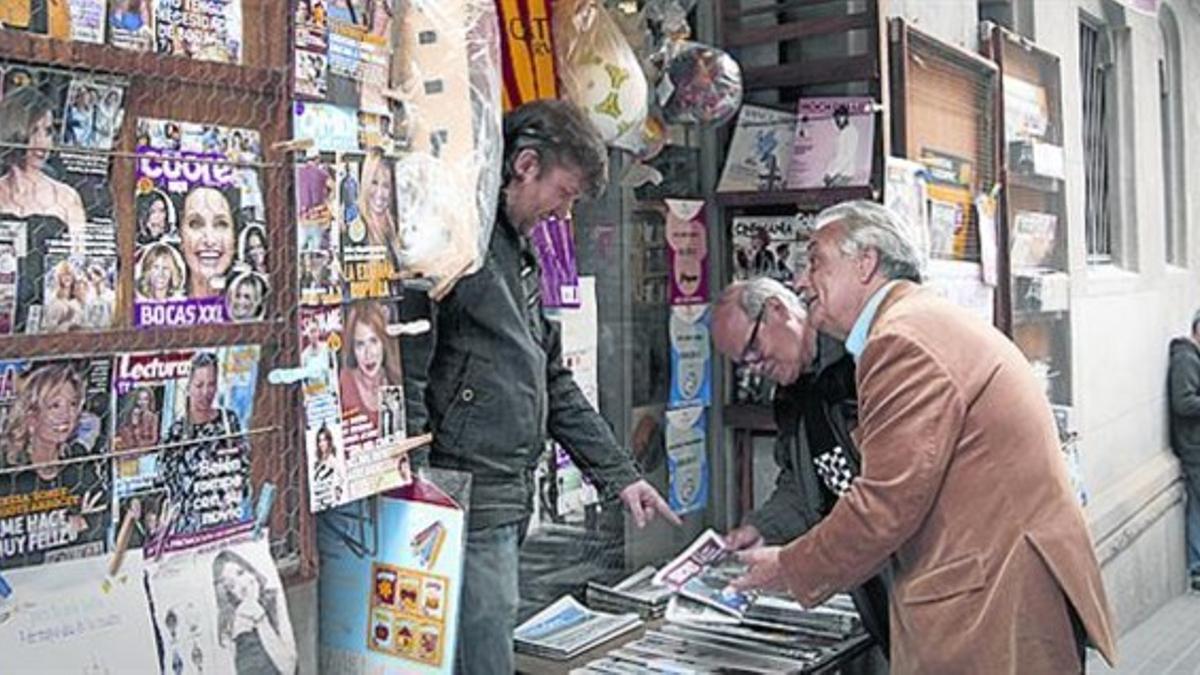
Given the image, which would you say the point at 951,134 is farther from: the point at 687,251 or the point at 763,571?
the point at 763,571

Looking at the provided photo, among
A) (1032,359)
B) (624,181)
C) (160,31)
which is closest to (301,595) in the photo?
(160,31)

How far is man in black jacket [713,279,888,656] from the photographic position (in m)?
2.98

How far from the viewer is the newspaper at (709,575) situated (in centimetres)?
323

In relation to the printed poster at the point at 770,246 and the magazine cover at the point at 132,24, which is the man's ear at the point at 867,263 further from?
the magazine cover at the point at 132,24

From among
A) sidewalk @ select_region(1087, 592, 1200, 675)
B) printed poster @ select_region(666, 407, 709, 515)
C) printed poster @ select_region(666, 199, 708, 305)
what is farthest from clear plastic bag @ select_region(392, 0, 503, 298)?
sidewalk @ select_region(1087, 592, 1200, 675)

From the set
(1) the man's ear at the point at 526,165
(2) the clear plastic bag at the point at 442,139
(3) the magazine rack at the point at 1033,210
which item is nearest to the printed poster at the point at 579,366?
(1) the man's ear at the point at 526,165

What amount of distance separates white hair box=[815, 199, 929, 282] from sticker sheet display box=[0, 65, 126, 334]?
158cm

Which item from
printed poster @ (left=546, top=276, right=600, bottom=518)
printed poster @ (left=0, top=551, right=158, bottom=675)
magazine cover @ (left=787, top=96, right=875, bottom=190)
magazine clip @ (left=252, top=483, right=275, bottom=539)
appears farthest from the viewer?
magazine cover @ (left=787, top=96, right=875, bottom=190)

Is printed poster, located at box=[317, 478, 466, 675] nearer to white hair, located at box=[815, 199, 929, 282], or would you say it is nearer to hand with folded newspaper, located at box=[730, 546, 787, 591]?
hand with folded newspaper, located at box=[730, 546, 787, 591]

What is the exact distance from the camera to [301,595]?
203 centimetres

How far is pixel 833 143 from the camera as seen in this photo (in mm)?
3660

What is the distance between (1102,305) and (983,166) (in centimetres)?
260

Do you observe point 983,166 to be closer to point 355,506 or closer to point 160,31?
point 355,506

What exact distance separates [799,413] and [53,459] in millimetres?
1992
